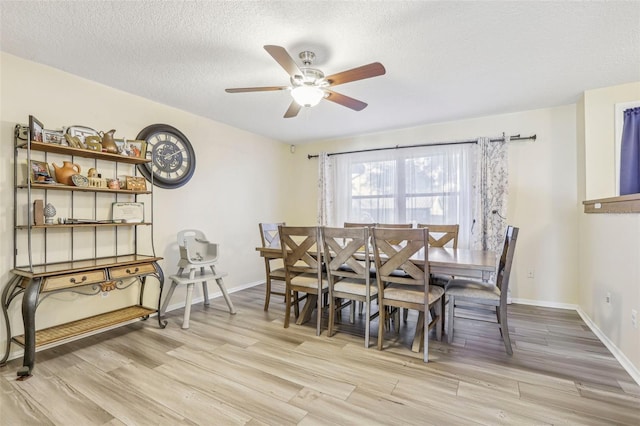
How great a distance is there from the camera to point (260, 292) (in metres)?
4.45

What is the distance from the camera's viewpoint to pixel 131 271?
109 inches

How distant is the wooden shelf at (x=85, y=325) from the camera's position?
2312 millimetres

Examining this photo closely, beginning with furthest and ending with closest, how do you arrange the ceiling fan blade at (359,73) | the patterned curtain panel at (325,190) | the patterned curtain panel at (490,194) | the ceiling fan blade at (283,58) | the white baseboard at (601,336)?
1. the patterned curtain panel at (325,190)
2. the patterned curtain panel at (490,194)
3. the white baseboard at (601,336)
4. the ceiling fan blade at (359,73)
5. the ceiling fan blade at (283,58)

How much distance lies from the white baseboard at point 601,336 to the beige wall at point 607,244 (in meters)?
0.03

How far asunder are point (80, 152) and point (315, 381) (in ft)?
9.26

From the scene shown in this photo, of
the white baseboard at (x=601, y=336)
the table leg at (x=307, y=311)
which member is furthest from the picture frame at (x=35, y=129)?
the white baseboard at (x=601, y=336)

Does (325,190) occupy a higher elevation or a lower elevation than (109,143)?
lower

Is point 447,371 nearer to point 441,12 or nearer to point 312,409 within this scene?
point 312,409

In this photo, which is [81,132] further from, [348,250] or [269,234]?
[348,250]

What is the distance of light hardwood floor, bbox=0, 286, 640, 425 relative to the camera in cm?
172

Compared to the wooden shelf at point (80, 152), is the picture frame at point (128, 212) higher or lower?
lower

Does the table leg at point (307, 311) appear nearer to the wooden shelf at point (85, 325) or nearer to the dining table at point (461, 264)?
the dining table at point (461, 264)

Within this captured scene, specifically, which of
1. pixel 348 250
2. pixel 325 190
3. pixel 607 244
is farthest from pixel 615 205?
pixel 325 190

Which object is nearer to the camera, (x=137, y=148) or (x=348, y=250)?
(x=348, y=250)
